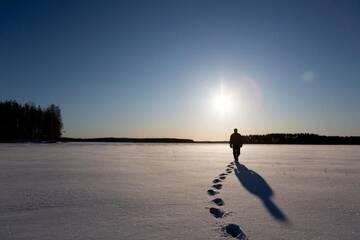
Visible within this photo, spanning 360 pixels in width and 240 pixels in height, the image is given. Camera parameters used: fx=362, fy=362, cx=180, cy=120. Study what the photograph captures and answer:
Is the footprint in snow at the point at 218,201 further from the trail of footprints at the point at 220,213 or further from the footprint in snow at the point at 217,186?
the footprint in snow at the point at 217,186

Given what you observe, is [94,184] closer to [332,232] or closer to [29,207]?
[29,207]

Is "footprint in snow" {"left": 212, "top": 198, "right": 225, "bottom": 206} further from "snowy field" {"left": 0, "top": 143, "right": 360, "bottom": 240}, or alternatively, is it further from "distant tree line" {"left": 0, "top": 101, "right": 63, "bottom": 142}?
"distant tree line" {"left": 0, "top": 101, "right": 63, "bottom": 142}

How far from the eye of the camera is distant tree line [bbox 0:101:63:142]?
3351 inches

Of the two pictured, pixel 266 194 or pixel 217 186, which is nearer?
pixel 266 194

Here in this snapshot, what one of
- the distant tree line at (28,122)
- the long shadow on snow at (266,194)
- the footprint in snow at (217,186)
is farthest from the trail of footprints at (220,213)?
the distant tree line at (28,122)

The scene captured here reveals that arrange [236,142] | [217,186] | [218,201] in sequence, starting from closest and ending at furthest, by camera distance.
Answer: [218,201]
[217,186]
[236,142]

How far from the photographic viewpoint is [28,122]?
90.1 meters

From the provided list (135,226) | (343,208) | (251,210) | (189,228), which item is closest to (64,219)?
(135,226)

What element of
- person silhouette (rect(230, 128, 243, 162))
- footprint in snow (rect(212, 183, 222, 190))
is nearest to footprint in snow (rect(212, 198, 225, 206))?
footprint in snow (rect(212, 183, 222, 190))

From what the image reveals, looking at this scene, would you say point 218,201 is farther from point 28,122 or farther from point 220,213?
point 28,122

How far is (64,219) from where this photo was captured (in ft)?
16.1

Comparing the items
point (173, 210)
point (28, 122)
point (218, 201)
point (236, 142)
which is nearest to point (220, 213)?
point (173, 210)

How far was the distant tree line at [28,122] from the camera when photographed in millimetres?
85125

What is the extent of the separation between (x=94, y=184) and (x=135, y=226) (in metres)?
4.27
